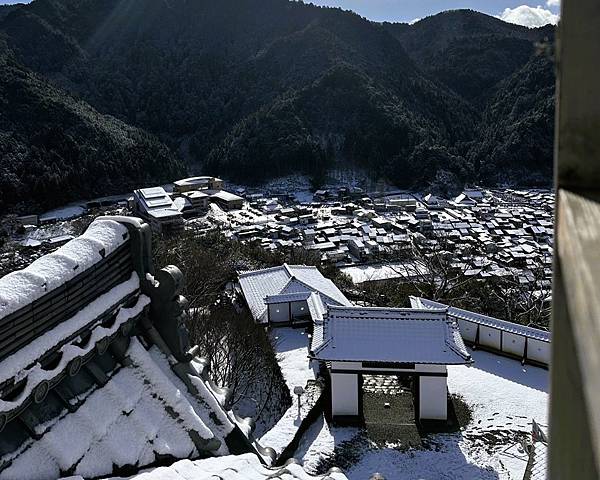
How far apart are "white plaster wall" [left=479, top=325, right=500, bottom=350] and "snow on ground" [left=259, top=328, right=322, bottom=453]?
3481 millimetres

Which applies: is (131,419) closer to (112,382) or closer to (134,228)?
(112,382)

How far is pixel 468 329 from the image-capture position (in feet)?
36.0

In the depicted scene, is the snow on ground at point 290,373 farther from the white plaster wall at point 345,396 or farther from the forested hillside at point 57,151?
the forested hillside at point 57,151

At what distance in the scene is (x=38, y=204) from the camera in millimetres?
42188

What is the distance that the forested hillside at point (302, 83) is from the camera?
57.4 metres

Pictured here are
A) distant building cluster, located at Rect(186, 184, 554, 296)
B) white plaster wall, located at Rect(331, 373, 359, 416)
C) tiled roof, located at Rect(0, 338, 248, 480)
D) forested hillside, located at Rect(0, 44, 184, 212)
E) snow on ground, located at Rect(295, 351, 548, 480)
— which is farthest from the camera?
forested hillside, located at Rect(0, 44, 184, 212)

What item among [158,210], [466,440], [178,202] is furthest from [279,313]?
[178,202]

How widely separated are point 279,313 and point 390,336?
4.03 meters

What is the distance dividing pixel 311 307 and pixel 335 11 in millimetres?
86348

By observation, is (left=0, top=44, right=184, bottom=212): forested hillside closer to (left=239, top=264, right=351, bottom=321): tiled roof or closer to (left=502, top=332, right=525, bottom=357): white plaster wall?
(left=239, top=264, right=351, bottom=321): tiled roof

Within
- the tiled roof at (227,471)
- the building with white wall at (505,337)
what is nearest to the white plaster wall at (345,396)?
the building with white wall at (505,337)

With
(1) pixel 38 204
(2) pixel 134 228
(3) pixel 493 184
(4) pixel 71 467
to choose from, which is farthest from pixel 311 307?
(3) pixel 493 184

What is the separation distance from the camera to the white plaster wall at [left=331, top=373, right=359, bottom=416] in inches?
361

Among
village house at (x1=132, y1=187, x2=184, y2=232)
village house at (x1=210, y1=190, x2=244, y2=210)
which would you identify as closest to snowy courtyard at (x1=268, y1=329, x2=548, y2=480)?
village house at (x1=132, y1=187, x2=184, y2=232)
